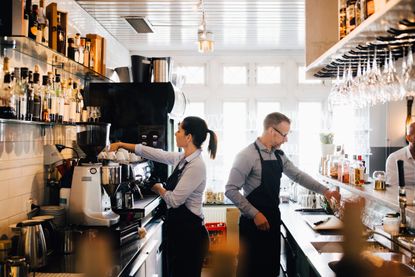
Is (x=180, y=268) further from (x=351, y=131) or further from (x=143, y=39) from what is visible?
(x=351, y=131)

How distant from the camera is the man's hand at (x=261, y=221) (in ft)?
11.0

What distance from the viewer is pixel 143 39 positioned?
6223mm

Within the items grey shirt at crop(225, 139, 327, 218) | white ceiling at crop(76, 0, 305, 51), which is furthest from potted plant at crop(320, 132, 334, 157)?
grey shirt at crop(225, 139, 327, 218)

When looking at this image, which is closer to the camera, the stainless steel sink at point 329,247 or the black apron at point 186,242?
the stainless steel sink at point 329,247

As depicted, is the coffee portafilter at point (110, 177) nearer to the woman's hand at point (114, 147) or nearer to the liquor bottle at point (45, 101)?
the liquor bottle at point (45, 101)

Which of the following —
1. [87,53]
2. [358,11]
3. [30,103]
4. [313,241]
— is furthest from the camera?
[87,53]

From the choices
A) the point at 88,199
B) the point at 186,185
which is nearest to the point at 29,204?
the point at 88,199

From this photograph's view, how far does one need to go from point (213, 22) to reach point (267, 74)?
2.16 metres

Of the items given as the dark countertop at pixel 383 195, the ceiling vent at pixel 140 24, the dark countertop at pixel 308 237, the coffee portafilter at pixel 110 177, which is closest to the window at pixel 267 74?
the ceiling vent at pixel 140 24

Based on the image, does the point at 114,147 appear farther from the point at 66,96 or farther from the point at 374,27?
the point at 374,27

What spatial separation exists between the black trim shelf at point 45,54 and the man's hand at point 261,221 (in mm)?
1819

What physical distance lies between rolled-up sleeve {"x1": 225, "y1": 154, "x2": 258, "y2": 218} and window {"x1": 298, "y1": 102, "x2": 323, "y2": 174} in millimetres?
3715

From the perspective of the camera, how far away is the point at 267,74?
7.19 meters

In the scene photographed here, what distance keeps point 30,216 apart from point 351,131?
16.7ft
